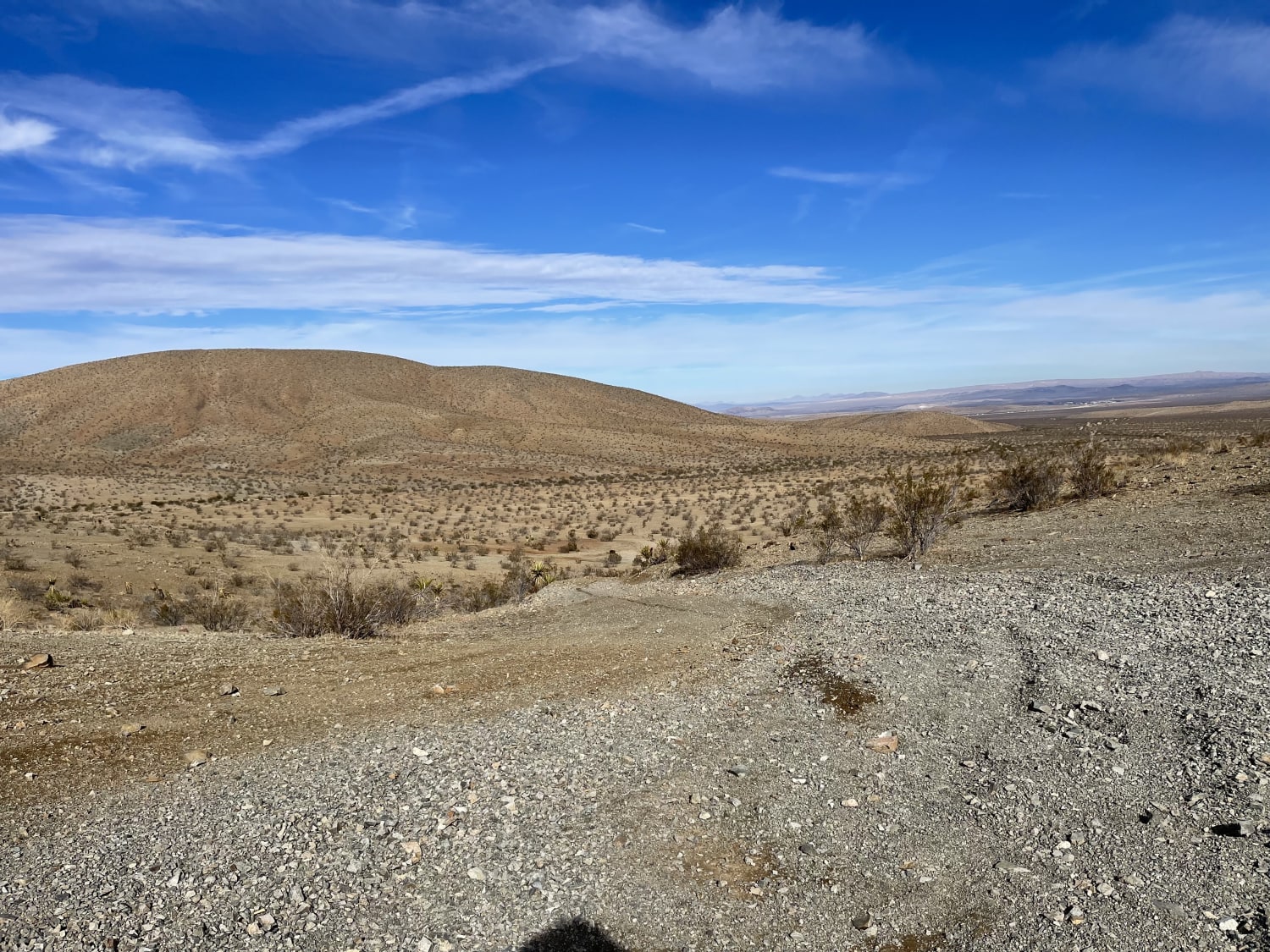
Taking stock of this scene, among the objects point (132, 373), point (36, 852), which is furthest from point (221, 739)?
point (132, 373)

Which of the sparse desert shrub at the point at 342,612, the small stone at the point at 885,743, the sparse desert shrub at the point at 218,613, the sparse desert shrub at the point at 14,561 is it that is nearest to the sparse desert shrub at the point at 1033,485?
the small stone at the point at 885,743

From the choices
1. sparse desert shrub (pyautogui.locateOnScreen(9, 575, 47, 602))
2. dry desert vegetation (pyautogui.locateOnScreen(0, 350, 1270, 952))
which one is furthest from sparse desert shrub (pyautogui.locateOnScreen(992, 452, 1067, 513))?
sparse desert shrub (pyautogui.locateOnScreen(9, 575, 47, 602))

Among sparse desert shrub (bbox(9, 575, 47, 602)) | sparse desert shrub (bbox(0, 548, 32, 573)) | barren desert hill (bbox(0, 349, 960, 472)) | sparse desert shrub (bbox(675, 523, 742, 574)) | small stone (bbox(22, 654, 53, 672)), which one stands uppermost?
barren desert hill (bbox(0, 349, 960, 472))

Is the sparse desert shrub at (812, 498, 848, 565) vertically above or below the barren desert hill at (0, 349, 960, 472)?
below

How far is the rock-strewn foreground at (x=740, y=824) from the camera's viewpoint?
13.6ft

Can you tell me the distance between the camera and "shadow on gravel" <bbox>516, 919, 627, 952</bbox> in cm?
409

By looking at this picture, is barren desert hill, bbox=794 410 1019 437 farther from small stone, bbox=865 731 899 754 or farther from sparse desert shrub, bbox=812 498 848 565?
small stone, bbox=865 731 899 754

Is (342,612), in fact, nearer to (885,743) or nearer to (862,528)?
(885,743)

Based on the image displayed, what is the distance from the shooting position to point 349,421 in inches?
3135

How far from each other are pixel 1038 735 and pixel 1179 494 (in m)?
13.2

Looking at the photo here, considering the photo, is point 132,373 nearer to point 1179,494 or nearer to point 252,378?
point 252,378

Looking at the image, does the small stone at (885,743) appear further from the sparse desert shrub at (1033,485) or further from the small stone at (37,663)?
the sparse desert shrub at (1033,485)

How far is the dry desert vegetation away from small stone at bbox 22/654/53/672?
29mm

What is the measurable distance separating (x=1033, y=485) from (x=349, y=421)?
71.3 meters
